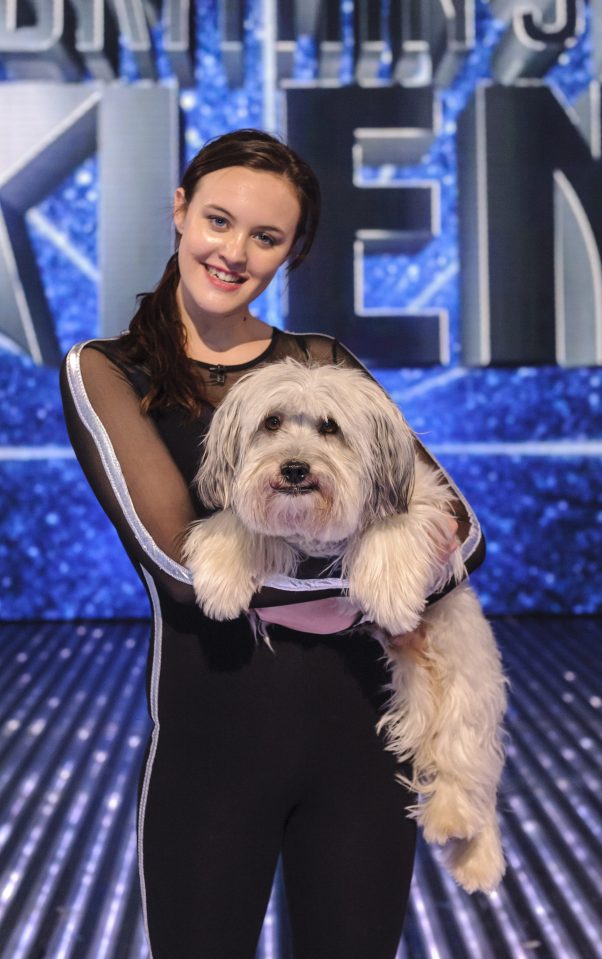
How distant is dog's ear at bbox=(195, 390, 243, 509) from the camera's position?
126 centimetres

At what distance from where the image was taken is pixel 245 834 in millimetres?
1213

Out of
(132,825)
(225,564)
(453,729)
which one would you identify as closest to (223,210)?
(225,564)

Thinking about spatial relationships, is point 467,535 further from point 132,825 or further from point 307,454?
point 132,825

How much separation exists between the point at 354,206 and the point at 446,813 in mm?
4004

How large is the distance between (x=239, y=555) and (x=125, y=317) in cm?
386

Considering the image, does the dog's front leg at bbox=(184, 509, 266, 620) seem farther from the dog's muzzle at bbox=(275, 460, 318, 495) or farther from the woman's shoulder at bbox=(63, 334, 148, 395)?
the woman's shoulder at bbox=(63, 334, 148, 395)

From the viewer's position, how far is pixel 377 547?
47.6 inches

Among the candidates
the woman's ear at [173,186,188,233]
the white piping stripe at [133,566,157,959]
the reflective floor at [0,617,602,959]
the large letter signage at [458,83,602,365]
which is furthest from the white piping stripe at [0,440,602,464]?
the white piping stripe at [133,566,157,959]

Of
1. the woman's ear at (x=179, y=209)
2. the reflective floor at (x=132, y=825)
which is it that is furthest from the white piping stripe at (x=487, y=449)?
the woman's ear at (x=179, y=209)

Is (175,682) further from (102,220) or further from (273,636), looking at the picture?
(102,220)

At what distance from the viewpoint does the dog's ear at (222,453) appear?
4.15ft

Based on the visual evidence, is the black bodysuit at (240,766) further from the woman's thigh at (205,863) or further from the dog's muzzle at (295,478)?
the dog's muzzle at (295,478)

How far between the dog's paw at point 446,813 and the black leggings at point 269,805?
5 centimetres

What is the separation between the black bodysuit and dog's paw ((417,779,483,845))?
5cm
